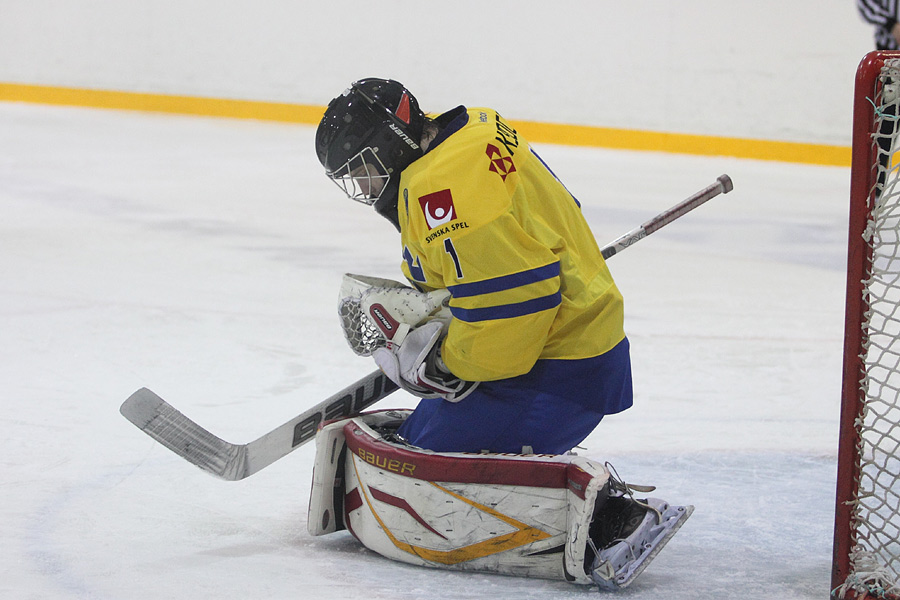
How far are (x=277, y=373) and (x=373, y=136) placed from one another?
59.1 inches

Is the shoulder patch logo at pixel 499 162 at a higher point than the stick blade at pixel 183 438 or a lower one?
higher

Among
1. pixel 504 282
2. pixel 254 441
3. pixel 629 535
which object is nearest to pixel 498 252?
pixel 504 282

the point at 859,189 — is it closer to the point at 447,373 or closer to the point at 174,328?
the point at 447,373

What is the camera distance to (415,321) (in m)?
2.04

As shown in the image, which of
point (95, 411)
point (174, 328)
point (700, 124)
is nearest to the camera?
point (95, 411)

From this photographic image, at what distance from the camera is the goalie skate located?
1.90 meters

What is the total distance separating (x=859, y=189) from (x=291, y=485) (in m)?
1.39

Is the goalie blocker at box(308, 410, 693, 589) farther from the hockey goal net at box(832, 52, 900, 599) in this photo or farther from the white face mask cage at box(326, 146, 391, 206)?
the white face mask cage at box(326, 146, 391, 206)

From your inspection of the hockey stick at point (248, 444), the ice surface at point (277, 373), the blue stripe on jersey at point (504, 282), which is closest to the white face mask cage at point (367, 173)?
the blue stripe on jersey at point (504, 282)

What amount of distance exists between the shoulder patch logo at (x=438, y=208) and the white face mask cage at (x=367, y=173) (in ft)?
0.60

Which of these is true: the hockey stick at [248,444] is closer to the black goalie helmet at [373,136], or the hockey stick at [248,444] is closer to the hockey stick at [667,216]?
the black goalie helmet at [373,136]

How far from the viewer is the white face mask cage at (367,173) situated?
79.9 inches

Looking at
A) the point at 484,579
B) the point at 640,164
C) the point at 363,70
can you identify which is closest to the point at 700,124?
the point at 640,164

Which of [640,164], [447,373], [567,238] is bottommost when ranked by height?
[640,164]
